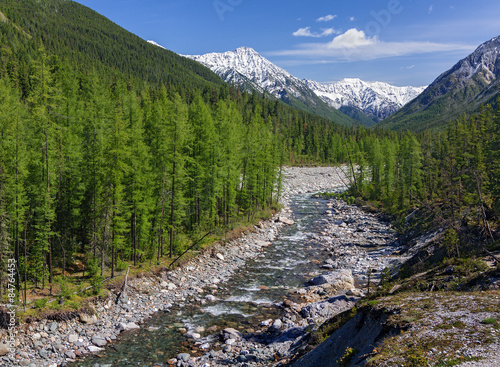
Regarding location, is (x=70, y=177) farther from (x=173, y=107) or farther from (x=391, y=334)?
(x=391, y=334)

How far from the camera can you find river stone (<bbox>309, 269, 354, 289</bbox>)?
2453 centimetres

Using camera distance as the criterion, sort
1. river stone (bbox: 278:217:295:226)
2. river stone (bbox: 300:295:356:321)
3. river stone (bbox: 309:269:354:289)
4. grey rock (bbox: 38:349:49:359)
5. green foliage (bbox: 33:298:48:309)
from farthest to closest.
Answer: river stone (bbox: 278:217:295:226)
river stone (bbox: 309:269:354:289)
river stone (bbox: 300:295:356:321)
green foliage (bbox: 33:298:48:309)
grey rock (bbox: 38:349:49:359)

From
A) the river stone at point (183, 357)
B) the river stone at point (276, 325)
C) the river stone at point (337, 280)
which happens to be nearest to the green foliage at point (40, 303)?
the river stone at point (183, 357)

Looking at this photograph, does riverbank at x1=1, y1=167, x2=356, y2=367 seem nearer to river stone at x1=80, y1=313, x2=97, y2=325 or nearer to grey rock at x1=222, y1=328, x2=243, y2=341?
river stone at x1=80, y1=313, x2=97, y2=325

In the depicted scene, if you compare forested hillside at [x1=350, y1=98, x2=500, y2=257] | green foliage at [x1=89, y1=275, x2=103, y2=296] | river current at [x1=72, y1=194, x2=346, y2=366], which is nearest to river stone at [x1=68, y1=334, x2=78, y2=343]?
river current at [x1=72, y1=194, x2=346, y2=366]

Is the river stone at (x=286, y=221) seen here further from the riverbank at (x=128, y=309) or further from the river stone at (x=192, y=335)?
the river stone at (x=192, y=335)

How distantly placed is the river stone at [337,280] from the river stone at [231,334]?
912 centimetres

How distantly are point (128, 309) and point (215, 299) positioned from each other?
19.5ft

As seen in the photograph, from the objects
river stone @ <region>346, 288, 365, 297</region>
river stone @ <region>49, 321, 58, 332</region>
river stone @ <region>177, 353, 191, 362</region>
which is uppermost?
river stone @ <region>346, 288, 365, 297</region>

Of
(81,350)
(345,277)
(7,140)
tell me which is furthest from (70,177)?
(345,277)

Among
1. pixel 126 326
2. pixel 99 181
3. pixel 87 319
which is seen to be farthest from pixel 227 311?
pixel 99 181

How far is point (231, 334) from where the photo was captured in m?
18.2

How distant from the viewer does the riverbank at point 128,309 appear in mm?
16703

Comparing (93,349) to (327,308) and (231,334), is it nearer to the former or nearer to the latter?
(231,334)
